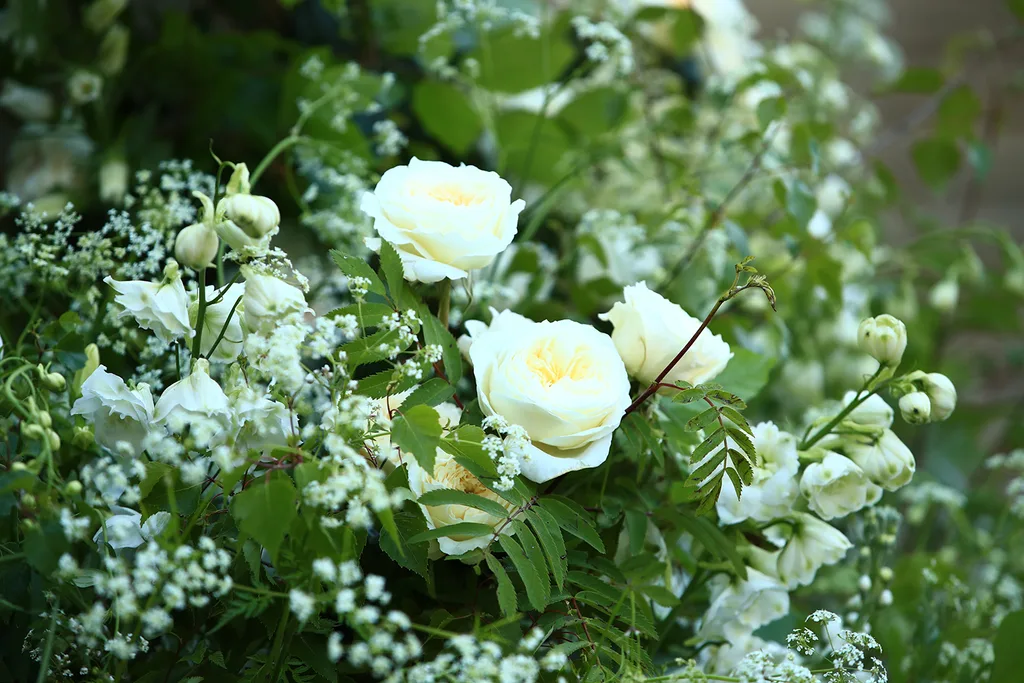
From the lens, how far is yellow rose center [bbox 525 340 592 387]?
440mm

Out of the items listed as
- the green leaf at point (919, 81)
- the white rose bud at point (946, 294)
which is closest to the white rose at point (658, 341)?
the white rose bud at point (946, 294)

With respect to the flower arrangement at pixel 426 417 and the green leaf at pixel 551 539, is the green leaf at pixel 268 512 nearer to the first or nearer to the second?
the flower arrangement at pixel 426 417

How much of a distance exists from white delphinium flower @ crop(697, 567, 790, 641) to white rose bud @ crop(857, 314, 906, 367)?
0.51 feet

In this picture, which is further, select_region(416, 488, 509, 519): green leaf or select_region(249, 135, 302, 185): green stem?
select_region(249, 135, 302, 185): green stem

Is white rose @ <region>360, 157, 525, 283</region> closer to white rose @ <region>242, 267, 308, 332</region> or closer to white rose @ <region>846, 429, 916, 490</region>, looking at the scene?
white rose @ <region>242, 267, 308, 332</region>

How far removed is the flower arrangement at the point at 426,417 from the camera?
1.23 ft

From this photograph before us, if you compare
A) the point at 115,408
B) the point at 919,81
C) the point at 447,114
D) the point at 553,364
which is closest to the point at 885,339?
the point at 553,364

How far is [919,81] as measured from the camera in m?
1.01

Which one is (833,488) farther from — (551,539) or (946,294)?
(946,294)

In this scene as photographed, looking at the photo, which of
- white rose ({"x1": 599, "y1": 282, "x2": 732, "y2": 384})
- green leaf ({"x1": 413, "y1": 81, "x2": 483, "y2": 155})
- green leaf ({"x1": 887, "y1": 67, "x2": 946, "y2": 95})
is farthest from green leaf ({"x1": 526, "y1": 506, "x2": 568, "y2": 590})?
green leaf ({"x1": 887, "y1": 67, "x2": 946, "y2": 95})

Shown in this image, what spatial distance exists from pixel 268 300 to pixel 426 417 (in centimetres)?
9

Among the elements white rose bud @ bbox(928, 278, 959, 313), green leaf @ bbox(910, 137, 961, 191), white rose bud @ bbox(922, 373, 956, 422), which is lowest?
white rose bud @ bbox(928, 278, 959, 313)

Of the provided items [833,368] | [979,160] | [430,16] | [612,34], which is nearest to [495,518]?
[612,34]

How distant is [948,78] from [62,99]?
1060 mm
